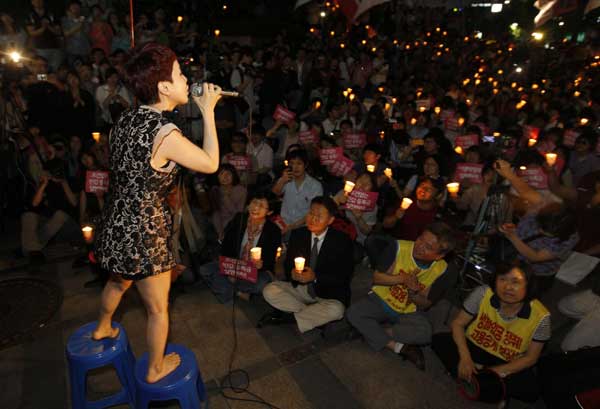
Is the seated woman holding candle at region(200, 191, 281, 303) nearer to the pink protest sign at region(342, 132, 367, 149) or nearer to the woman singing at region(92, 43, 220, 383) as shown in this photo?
the woman singing at region(92, 43, 220, 383)

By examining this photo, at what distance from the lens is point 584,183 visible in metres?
6.20

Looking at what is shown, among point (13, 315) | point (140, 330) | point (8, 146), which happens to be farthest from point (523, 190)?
point (8, 146)

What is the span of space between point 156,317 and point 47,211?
4.08 meters

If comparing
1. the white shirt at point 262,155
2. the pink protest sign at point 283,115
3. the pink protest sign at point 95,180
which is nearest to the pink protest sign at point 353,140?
the pink protest sign at point 283,115

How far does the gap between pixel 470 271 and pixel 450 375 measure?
1.95 metres

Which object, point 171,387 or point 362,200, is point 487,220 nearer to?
point 362,200

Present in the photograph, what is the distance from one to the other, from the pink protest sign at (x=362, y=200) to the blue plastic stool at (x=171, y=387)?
2.91 meters

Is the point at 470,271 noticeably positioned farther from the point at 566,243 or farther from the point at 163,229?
the point at 163,229

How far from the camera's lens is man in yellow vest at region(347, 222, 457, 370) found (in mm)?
3799

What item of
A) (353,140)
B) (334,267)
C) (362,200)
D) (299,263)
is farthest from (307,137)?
(299,263)

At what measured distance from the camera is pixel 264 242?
15.5ft

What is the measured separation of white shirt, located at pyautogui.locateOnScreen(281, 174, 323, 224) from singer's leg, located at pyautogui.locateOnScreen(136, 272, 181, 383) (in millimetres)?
3251

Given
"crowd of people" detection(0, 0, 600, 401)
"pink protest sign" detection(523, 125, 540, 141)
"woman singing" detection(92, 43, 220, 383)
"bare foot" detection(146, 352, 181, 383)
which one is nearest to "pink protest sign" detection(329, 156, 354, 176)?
"crowd of people" detection(0, 0, 600, 401)

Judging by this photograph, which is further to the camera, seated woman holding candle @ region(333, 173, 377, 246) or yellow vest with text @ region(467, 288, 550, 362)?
seated woman holding candle @ region(333, 173, 377, 246)
